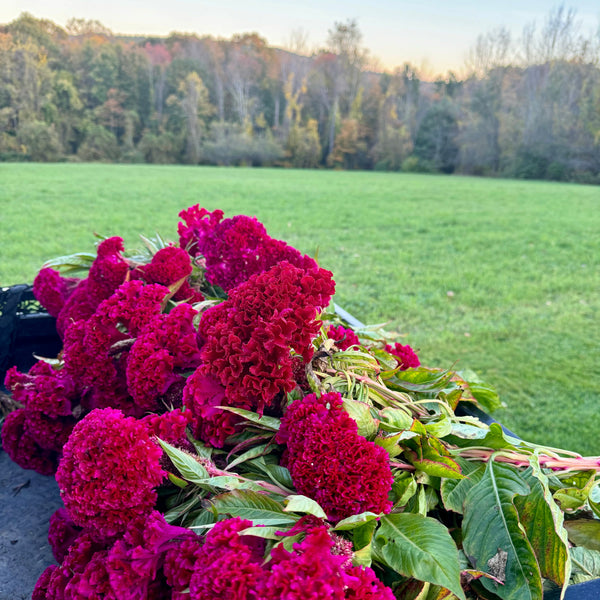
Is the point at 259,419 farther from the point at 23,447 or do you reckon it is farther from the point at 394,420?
the point at 23,447

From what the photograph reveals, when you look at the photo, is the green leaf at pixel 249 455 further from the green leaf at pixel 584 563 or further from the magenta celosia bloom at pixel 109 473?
the green leaf at pixel 584 563

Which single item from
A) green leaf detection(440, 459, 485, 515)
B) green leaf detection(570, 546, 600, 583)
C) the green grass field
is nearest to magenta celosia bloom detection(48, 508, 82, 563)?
green leaf detection(440, 459, 485, 515)

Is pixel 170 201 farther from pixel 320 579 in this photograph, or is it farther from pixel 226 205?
pixel 320 579

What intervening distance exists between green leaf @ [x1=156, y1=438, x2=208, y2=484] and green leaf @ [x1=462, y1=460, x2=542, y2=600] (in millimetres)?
510

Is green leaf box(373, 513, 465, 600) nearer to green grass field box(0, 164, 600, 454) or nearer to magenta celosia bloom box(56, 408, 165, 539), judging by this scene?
magenta celosia bloom box(56, 408, 165, 539)

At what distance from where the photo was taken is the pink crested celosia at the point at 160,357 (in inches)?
46.5

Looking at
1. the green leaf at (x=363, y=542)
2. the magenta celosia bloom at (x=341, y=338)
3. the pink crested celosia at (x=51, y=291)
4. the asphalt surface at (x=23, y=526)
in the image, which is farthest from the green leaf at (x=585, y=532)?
the pink crested celosia at (x=51, y=291)

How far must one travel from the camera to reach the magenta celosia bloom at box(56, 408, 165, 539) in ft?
2.82

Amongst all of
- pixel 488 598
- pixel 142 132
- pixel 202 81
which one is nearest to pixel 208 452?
pixel 488 598

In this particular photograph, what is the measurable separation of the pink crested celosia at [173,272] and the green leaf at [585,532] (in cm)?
116

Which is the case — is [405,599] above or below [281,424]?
below

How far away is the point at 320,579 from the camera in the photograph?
25.6 inches

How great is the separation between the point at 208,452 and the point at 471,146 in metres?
47.3

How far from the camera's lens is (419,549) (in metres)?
→ 0.84
